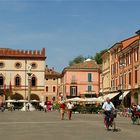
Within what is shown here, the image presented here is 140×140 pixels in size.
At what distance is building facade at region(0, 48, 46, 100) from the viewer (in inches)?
3974

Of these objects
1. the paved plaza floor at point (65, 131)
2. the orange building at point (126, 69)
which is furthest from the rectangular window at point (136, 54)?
the paved plaza floor at point (65, 131)

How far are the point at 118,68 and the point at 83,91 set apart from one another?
33.4m

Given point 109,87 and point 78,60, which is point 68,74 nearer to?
point 109,87

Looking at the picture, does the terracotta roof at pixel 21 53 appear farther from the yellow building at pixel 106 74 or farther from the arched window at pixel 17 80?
the yellow building at pixel 106 74

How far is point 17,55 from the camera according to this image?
102 metres

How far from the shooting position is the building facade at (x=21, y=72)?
100938mm

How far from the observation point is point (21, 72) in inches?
4006

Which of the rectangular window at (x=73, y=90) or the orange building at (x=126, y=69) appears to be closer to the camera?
the orange building at (x=126, y=69)

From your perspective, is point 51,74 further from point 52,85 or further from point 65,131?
point 65,131

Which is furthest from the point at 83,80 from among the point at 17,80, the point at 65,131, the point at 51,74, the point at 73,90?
the point at 65,131

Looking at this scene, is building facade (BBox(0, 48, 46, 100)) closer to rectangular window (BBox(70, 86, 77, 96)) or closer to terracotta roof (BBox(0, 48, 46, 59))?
terracotta roof (BBox(0, 48, 46, 59))

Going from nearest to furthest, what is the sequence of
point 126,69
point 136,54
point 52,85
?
1. point 136,54
2. point 126,69
3. point 52,85

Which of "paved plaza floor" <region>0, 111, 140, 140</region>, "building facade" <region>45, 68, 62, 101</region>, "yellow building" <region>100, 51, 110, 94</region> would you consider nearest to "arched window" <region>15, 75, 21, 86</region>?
"yellow building" <region>100, 51, 110, 94</region>

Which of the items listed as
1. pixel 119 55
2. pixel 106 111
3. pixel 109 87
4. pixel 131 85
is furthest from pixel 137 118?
pixel 109 87
